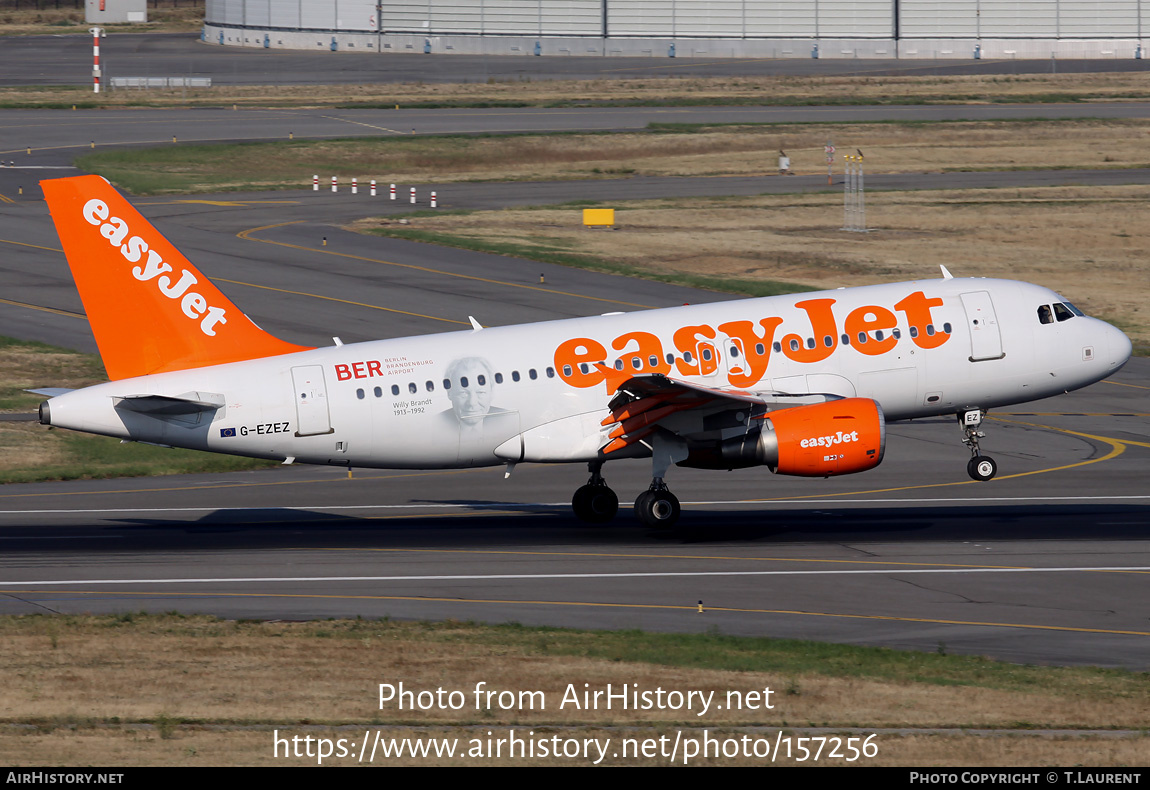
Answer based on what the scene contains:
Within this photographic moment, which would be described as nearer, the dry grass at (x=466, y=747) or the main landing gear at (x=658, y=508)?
the dry grass at (x=466, y=747)

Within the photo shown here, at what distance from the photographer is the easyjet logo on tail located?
34500 mm

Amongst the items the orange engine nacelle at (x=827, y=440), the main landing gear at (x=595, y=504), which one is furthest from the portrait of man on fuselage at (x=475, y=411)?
the orange engine nacelle at (x=827, y=440)

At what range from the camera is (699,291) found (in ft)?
226

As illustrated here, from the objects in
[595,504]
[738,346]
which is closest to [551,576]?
[595,504]

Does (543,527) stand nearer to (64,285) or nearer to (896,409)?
(896,409)

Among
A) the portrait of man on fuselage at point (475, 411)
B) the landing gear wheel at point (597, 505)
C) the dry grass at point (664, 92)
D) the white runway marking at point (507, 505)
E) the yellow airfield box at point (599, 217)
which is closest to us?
the portrait of man on fuselage at point (475, 411)

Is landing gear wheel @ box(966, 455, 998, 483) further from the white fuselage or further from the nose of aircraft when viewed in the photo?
the nose of aircraft

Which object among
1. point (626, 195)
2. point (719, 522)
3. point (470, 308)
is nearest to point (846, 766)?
point (719, 522)

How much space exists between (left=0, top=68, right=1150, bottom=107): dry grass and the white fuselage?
91109 mm

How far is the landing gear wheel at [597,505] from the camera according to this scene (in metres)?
38.4

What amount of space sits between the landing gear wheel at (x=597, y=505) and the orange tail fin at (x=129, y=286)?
1014 centimetres

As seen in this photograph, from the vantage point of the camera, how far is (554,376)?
36312 millimetres

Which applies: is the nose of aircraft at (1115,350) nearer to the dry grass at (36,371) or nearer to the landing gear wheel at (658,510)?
the landing gear wheel at (658,510)

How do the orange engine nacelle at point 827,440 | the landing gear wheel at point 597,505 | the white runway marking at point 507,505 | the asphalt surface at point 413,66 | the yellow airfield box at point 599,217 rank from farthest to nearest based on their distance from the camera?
the asphalt surface at point 413,66
the yellow airfield box at point 599,217
the white runway marking at point 507,505
the landing gear wheel at point 597,505
the orange engine nacelle at point 827,440
